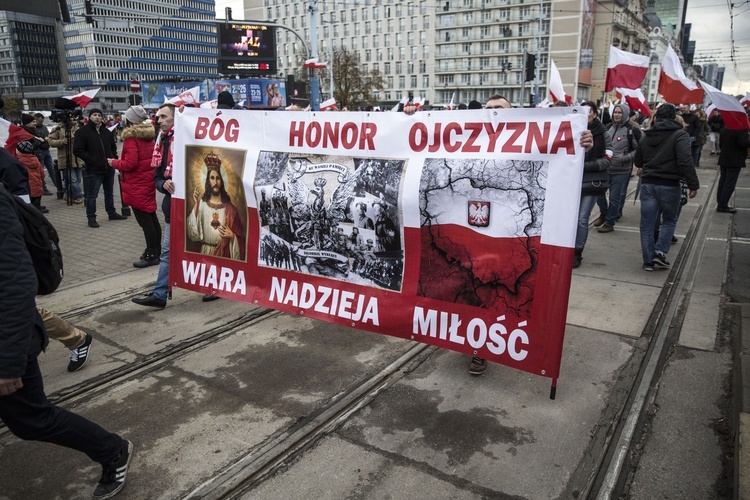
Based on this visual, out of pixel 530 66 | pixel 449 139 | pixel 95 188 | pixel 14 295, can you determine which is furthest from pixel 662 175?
pixel 530 66

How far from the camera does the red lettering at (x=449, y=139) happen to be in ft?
12.0

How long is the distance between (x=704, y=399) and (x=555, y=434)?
47.7 inches

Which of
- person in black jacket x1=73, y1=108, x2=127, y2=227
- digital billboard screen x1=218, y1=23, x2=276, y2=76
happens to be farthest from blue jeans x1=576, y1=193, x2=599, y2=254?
digital billboard screen x1=218, y1=23, x2=276, y2=76

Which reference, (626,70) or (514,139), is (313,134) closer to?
(514,139)

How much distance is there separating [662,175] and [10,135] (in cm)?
884

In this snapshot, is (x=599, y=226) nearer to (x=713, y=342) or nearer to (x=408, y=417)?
(x=713, y=342)

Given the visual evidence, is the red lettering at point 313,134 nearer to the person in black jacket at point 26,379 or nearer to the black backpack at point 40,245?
the black backpack at point 40,245

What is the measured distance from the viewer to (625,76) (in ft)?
35.6

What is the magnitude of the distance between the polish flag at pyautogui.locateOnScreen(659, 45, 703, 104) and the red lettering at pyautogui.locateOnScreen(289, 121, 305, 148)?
8291 mm

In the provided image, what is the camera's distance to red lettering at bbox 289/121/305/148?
4.33 metres

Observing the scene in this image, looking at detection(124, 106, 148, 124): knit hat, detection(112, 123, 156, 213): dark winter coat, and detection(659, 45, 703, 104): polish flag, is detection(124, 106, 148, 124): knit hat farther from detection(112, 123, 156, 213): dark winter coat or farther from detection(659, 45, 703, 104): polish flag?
detection(659, 45, 703, 104): polish flag

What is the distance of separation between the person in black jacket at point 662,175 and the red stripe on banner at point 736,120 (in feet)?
2.96

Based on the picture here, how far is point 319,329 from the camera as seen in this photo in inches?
205

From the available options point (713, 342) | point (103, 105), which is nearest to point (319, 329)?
point (713, 342)
